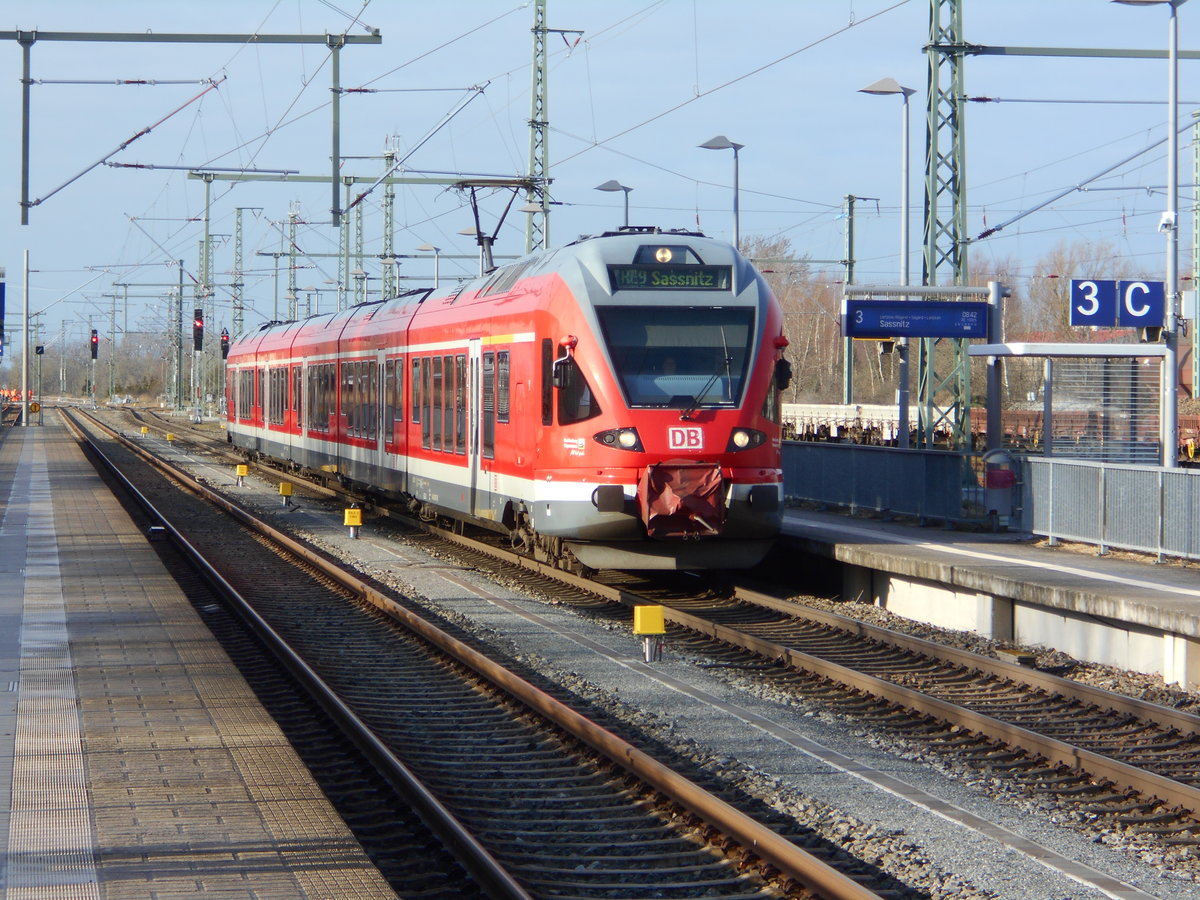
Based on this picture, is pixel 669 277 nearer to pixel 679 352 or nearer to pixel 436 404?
pixel 679 352

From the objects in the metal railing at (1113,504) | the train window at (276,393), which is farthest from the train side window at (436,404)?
the train window at (276,393)

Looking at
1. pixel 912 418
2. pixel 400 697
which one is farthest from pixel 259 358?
pixel 400 697

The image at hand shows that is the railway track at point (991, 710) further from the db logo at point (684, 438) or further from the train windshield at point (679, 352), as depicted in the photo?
the train windshield at point (679, 352)

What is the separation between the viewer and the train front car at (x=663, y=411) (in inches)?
573

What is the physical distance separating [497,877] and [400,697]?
4.79 meters

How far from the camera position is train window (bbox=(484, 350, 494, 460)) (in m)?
17.6

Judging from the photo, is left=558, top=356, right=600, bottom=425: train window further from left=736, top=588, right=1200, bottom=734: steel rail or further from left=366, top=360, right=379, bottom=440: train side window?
left=366, top=360, right=379, bottom=440: train side window

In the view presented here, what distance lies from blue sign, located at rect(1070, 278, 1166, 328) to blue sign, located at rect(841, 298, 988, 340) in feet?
→ 5.77

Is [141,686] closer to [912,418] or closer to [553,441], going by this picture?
[553,441]

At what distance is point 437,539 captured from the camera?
2284 centimetres

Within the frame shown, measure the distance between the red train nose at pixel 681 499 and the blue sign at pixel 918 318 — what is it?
6.24 meters

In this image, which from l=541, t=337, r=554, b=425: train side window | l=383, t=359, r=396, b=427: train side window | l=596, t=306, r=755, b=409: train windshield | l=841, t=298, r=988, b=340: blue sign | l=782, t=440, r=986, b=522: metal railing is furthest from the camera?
l=383, t=359, r=396, b=427: train side window

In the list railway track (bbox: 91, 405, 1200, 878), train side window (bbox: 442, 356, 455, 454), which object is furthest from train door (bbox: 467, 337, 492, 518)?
railway track (bbox: 91, 405, 1200, 878)

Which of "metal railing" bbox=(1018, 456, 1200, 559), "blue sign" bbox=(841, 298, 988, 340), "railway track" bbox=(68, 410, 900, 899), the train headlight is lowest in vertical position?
"railway track" bbox=(68, 410, 900, 899)
